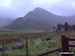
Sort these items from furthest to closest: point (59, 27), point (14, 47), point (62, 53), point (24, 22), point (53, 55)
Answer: point (24, 22), point (59, 27), point (14, 47), point (53, 55), point (62, 53)

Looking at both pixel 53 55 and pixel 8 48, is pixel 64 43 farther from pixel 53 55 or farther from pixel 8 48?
pixel 8 48

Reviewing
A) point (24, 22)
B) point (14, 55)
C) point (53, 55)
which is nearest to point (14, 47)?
point (14, 55)

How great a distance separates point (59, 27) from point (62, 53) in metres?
31.5

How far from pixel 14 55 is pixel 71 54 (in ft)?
18.3

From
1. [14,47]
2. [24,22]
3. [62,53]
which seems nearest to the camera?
[62,53]

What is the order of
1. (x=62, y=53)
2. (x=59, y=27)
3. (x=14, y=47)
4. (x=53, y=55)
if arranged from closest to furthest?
(x=62, y=53)
(x=53, y=55)
(x=14, y=47)
(x=59, y=27)

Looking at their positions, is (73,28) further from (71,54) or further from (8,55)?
(71,54)

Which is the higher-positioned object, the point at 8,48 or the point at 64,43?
the point at 64,43

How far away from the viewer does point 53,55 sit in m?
10.4

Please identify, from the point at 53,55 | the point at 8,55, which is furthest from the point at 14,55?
the point at 53,55

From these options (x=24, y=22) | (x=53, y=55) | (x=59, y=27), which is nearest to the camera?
(x=53, y=55)

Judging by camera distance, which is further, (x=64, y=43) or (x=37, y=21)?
(x=37, y=21)

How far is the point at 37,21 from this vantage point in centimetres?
19612

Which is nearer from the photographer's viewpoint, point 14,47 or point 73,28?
point 14,47
